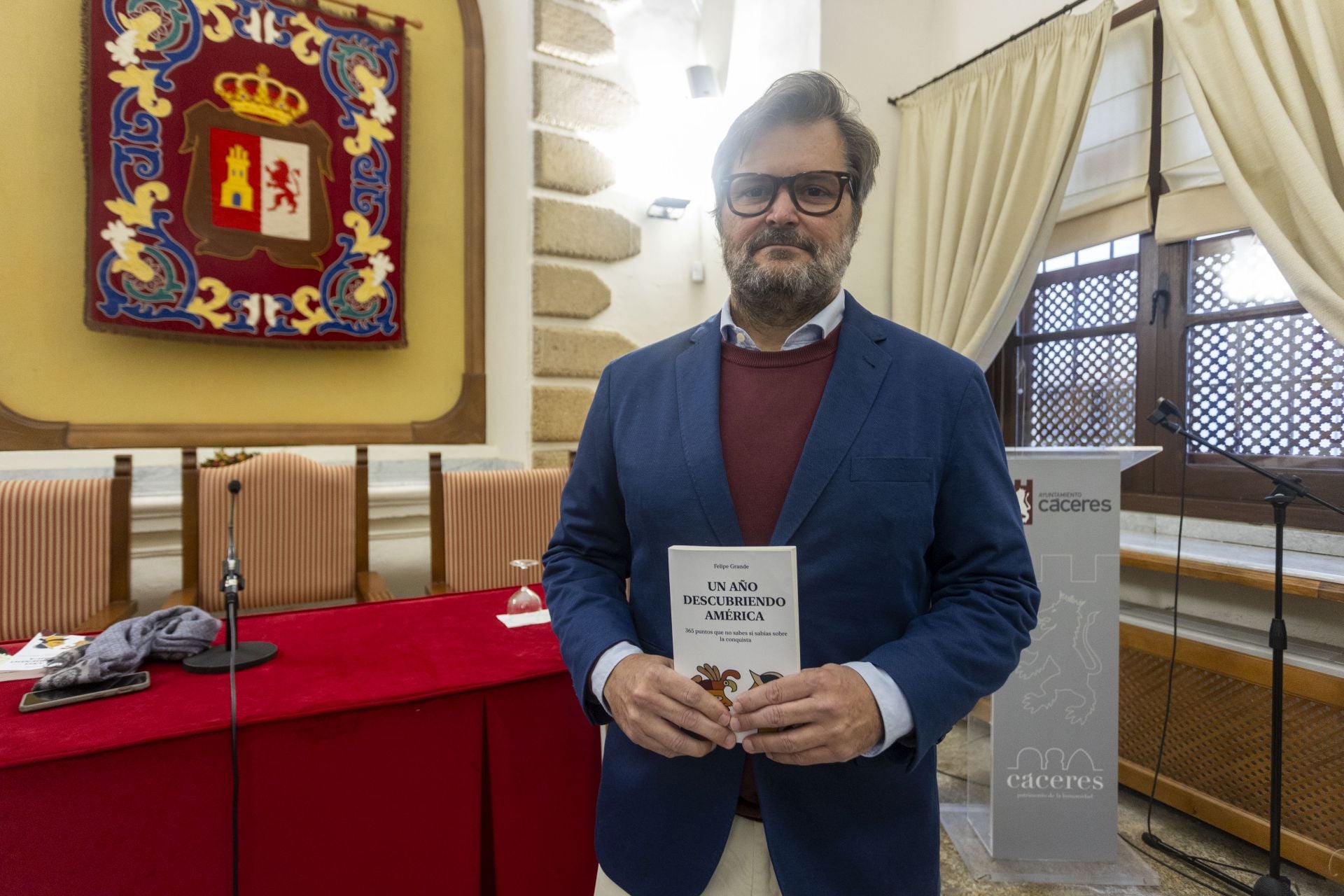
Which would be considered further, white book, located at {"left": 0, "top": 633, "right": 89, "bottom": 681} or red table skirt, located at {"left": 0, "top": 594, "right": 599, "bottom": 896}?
white book, located at {"left": 0, "top": 633, "right": 89, "bottom": 681}

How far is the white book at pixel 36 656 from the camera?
1.32 meters

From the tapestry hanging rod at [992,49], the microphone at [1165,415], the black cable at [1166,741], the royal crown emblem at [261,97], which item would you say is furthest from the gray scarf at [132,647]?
the tapestry hanging rod at [992,49]

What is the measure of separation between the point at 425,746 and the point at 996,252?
2667 mm

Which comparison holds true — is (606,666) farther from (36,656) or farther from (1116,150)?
(1116,150)

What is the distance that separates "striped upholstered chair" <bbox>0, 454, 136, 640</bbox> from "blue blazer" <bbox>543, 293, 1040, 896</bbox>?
71.6 inches

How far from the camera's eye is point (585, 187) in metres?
3.35

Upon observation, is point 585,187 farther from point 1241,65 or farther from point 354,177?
point 1241,65

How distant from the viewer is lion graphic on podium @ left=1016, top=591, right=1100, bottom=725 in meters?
2.04

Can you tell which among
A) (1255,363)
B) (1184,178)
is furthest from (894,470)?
(1184,178)

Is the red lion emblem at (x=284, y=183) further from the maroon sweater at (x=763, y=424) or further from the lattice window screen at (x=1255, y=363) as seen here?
the lattice window screen at (x=1255, y=363)

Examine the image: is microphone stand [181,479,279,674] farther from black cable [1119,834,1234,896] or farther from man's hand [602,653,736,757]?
black cable [1119,834,1234,896]

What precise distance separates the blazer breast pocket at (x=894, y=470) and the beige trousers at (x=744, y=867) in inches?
17.8

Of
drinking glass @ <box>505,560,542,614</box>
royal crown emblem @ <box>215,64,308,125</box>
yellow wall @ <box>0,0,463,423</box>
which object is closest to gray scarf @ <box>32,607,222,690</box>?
drinking glass @ <box>505,560,542,614</box>

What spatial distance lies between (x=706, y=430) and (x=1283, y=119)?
2171 millimetres
